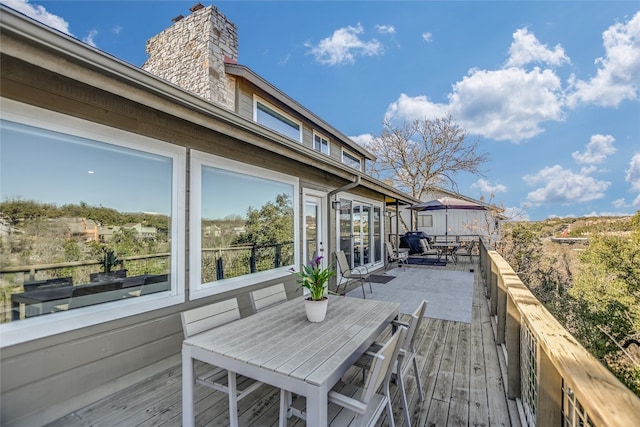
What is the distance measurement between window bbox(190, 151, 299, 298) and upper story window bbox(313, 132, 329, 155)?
137 inches

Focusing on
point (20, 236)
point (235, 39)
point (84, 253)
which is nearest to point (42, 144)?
point (20, 236)

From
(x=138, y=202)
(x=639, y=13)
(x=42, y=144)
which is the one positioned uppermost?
(x=639, y=13)

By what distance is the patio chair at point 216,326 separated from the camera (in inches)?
72.4

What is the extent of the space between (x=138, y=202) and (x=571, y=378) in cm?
321

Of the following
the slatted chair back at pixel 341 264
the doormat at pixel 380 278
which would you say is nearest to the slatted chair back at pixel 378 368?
the slatted chair back at pixel 341 264

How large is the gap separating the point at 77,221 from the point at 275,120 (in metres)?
4.79

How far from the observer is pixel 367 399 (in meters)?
1.43

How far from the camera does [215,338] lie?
188 cm

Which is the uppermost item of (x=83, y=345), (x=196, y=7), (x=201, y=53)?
(x=196, y=7)

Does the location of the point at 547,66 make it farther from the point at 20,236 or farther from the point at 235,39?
the point at 20,236

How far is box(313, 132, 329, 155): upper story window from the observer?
799 cm

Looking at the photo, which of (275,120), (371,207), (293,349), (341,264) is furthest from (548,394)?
(371,207)

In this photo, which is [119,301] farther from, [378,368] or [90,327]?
[378,368]

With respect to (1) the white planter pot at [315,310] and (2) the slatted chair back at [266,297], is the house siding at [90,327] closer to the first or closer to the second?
(2) the slatted chair back at [266,297]
